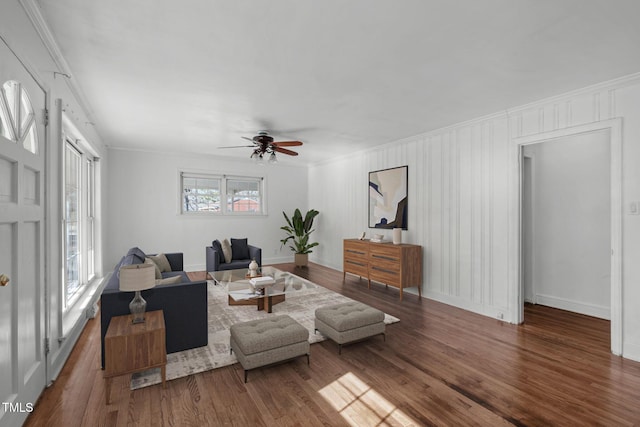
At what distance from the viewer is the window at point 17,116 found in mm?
1729

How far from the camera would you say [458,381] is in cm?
252

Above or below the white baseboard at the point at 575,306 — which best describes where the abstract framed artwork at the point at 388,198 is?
above

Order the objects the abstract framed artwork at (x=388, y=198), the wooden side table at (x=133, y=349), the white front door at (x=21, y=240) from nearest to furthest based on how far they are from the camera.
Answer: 1. the white front door at (x=21, y=240)
2. the wooden side table at (x=133, y=349)
3. the abstract framed artwork at (x=388, y=198)

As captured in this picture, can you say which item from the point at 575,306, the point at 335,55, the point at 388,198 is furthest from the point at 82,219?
the point at 575,306

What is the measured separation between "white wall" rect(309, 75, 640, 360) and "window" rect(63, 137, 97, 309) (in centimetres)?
486

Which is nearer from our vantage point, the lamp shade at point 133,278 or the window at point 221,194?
the lamp shade at point 133,278

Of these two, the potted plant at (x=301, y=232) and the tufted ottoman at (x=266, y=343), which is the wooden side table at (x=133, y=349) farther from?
the potted plant at (x=301, y=232)

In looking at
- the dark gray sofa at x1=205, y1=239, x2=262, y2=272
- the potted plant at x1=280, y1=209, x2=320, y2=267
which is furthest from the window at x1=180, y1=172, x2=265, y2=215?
the dark gray sofa at x1=205, y1=239, x2=262, y2=272

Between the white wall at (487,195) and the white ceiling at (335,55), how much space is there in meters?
0.28

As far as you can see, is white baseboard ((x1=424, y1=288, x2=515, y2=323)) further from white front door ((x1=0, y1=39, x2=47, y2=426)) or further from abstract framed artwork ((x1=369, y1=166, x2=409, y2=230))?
white front door ((x1=0, y1=39, x2=47, y2=426))

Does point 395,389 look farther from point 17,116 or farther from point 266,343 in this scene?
point 17,116

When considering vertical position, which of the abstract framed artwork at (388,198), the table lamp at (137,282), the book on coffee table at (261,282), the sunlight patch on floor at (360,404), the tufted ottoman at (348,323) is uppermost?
the abstract framed artwork at (388,198)

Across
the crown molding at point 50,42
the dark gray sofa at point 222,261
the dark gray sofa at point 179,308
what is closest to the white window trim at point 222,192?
the dark gray sofa at point 222,261

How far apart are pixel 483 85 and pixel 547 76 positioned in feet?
1.78
